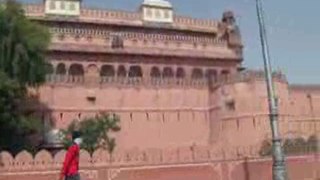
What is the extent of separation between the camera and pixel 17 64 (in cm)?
2150

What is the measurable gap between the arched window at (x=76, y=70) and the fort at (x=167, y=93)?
0.06 meters

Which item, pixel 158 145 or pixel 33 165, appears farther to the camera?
pixel 158 145

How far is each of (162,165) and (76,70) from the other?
10.8 metres

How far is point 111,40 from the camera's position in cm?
3081

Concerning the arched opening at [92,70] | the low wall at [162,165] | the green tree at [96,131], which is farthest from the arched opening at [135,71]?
the low wall at [162,165]

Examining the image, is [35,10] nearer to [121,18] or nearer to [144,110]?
[121,18]

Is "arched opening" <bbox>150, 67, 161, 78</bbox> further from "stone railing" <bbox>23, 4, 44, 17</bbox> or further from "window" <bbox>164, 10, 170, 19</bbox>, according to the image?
"stone railing" <bbox>23, 4, 44, 17</bbox>

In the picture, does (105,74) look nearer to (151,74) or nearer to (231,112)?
(151,74)

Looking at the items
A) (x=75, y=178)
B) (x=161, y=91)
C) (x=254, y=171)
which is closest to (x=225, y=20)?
(x=161, y=91)

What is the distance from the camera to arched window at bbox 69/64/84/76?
2942 cm

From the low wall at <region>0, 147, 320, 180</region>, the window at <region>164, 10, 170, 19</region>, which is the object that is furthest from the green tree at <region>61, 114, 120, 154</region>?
the window at <region>164, 10, 170, 19</region>

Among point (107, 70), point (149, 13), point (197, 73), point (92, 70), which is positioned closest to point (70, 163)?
point (92, 70)

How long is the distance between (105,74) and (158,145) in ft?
15.7

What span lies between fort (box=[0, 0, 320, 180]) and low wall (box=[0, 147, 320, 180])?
0.04 m
